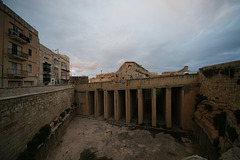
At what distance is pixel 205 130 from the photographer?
23.0 feet

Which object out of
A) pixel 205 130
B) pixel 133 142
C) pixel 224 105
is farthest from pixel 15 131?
pixel 224 105

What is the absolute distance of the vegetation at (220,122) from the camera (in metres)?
5.51

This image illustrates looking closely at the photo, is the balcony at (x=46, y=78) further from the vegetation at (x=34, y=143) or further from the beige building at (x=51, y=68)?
the vegetation at (x=34, y=143)

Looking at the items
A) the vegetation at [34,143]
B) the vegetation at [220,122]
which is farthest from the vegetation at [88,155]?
the vegetation at [220,122]

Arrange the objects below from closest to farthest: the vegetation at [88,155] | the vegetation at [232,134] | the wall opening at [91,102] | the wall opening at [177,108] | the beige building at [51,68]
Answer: the vegetation at [232,134]
the vegetation at [88,155]
the wall opening at [177,108]
the wall opening at [91,102]
the beige building at [51,68]

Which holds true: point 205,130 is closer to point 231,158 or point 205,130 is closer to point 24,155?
point 231,158

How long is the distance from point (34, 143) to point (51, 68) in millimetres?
20086

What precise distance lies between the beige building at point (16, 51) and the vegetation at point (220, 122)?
75.6 ft

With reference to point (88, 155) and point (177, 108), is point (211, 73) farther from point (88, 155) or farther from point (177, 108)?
point (88, 155)

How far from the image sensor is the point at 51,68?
21.4 m

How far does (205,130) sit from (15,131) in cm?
1404

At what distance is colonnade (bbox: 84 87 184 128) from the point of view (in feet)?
35.2

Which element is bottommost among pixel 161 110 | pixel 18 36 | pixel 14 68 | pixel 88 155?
pixel 88 155

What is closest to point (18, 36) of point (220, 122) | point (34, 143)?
point (34, 143)
